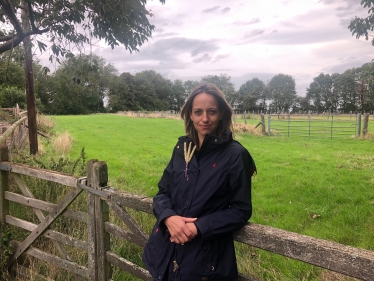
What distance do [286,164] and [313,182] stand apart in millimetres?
2327

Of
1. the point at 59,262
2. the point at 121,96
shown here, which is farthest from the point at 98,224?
the point at 121,96

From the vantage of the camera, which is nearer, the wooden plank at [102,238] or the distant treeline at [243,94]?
the wooden plank at [102,238]

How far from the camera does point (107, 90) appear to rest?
273 ft

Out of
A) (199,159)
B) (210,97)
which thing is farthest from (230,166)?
(210,97)

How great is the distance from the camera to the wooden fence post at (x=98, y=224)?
114 inches

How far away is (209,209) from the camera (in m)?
1.74

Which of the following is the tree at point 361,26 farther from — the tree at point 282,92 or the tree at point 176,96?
the tree at point 176,96

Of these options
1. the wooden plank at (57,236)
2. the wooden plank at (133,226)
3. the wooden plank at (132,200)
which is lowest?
the wooden plank at (57,236)

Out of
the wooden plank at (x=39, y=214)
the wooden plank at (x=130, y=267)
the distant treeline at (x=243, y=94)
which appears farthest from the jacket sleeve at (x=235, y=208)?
the distant treeline at (x=243, y=94)

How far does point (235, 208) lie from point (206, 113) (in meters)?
0.66

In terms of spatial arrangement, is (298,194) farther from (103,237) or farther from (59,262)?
(59,262)

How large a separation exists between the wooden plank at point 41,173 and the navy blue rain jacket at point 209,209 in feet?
5.33

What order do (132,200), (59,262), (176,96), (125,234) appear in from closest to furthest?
(132,200)
(125,234)
(59,262)
(176,96)

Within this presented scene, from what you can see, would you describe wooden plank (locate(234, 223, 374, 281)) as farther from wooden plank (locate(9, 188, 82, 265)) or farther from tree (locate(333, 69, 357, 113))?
tree (locate(333, 69, 357, 113))
